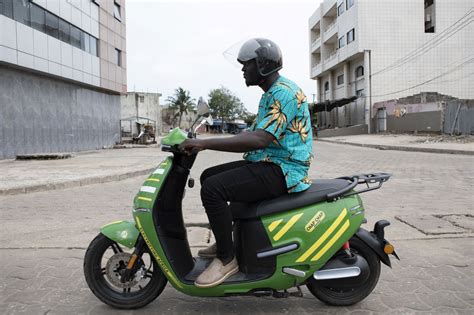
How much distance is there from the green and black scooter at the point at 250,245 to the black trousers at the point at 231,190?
0.31 ft

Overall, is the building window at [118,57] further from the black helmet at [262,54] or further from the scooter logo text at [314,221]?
the scooter logo text at [314,221]

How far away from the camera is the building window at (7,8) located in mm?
18684

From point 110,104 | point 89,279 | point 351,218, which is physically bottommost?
point 89,279

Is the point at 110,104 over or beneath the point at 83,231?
over

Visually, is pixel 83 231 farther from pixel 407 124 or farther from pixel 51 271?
pixel 407 124

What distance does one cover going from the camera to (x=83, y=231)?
5602 mm

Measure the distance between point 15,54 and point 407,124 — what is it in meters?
28.0

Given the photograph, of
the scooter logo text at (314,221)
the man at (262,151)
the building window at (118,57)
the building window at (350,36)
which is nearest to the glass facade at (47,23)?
the building window at (118,57)

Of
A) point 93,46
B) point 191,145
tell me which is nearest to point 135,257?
point 191,145

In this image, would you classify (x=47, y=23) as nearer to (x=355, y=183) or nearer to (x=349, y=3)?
(x=355, y=183)

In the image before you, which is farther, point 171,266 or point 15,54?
point 15,54

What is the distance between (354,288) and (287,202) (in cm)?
82

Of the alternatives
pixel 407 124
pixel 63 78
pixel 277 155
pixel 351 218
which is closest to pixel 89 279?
pixel 277 155

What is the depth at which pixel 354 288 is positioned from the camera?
3.19 metres
